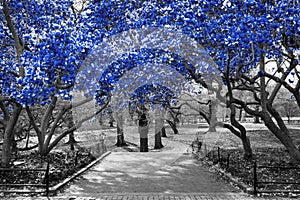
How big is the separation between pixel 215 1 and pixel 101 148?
1288 centimetres

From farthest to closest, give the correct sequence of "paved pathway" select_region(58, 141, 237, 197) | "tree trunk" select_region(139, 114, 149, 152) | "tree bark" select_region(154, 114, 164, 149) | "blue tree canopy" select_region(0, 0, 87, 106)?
"tree bark" select_region(154, 114, 164, 149) < "tree trunk" select_region(139, 114, 149, 152) < "paved pathway" select_region(58, 141, 237, 197) < "blue tree canopy" select_region(0, 0, 87, 106)

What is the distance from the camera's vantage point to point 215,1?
10.1 meters

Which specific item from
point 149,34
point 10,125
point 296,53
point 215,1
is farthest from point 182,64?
point 10,125

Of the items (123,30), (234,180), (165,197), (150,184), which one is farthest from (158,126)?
(165,197)

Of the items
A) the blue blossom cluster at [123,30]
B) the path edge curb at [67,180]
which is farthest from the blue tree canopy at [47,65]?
the path edge curb at [67,180]

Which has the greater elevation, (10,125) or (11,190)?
(10,125)

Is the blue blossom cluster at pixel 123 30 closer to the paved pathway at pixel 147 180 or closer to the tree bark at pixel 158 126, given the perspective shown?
the paved pathway at pixel 147 180

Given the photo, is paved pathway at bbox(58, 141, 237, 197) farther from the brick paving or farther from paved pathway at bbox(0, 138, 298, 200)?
the brick paving

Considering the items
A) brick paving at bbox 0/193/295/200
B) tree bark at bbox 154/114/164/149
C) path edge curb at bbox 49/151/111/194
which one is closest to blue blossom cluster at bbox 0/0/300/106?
path edge curb at bbox 49/151/111/194

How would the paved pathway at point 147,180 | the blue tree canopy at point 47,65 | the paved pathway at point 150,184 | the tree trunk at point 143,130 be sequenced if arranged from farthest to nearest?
the tree trunk at point 143,130 < the paved pathway at point 147,180 < the paved pathway at point 150,184 < the blue tree canopy at point 47,65

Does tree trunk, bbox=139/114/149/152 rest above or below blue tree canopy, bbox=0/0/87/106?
below

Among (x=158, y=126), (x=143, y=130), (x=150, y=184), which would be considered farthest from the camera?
(x=143, y=130)

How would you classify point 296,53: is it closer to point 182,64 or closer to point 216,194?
point 182,64

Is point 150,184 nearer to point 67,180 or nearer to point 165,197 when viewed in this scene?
point 165,197
